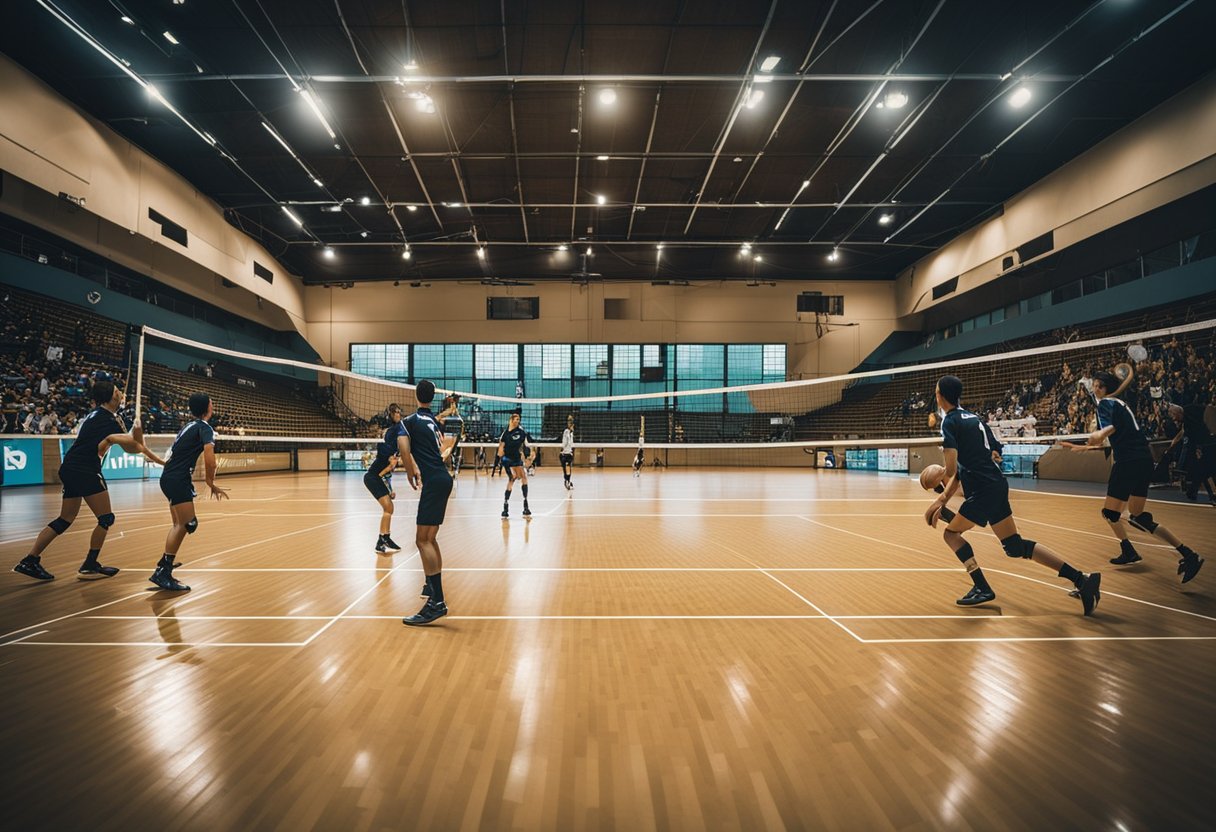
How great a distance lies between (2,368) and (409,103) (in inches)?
526

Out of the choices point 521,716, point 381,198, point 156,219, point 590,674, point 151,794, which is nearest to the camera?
point 151,794

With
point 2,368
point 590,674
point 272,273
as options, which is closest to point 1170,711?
point 590,674

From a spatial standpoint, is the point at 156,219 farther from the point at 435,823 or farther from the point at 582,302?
A: the point at 435,823

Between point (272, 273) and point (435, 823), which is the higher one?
point (272, 273)

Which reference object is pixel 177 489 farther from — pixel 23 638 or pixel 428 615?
pixel 428 615

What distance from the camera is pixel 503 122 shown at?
16219 millimetres

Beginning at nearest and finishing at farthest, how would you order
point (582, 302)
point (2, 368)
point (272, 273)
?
point (2, 368), point (272, 273), point (582, 302)

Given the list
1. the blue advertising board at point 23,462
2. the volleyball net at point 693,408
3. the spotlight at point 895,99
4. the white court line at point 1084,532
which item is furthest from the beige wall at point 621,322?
the white court line at point 1084,532

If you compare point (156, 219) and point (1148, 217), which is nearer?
point (1148, 217)

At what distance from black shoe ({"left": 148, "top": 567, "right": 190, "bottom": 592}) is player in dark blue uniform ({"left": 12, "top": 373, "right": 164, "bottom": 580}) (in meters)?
0.76

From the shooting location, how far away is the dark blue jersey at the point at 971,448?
4.45 m

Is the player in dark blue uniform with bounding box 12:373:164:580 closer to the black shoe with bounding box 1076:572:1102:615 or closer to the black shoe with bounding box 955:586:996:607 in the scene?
the black shoe with bounding box 955:586:996:607

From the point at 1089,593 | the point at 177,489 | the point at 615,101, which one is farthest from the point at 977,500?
the point at 615,101

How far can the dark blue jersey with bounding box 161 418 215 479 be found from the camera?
5.18 m
